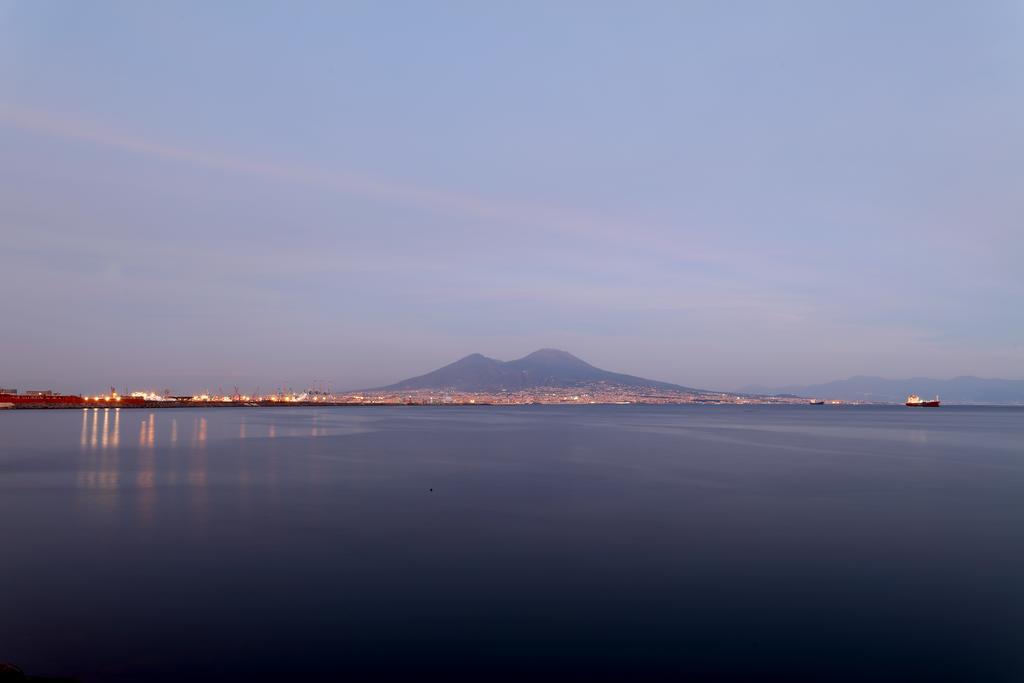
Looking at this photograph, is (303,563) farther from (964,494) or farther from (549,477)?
(964,494)

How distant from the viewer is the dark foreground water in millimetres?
7738

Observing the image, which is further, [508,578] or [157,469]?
A: [157,469]

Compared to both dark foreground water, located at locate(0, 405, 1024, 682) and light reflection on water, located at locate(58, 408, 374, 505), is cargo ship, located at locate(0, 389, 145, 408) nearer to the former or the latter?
light reflection on water, located at locate(58, 408, 374, 505)

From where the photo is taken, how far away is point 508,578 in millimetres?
11070

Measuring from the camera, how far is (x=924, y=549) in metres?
13.6

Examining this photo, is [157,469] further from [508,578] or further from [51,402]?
[51,402]

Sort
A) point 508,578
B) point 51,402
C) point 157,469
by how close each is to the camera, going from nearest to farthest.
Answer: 1. point 508,578
2. point 157,469
3. point 51,402

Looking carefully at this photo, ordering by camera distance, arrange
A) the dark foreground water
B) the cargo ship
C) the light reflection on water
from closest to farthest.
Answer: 1. the dark foreground water
2. the light reflection on water
3. the cargo ship

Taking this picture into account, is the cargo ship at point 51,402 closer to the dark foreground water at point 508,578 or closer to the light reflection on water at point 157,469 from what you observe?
the light reflection on water at point 157,469

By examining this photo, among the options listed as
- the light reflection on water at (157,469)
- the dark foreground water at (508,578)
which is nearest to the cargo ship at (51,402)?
the light reflection on water at (157,469)

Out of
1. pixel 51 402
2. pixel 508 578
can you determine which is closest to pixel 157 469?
pixel 508 578

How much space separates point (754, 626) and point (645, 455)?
2663 cm

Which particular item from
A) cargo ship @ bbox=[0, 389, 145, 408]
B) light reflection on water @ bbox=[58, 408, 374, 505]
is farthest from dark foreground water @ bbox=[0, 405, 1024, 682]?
cargo ship @ bbox=[0, 389, 145, 408]

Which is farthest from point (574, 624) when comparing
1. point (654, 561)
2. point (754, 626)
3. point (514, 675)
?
point (654, 561)
